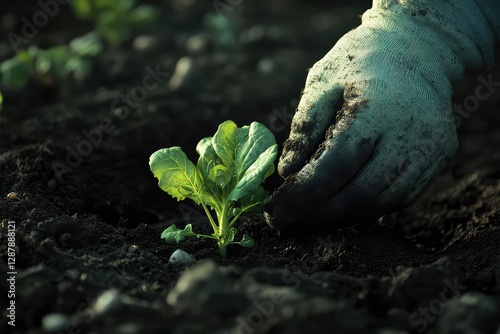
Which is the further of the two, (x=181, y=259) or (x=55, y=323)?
(x=181, y=259)

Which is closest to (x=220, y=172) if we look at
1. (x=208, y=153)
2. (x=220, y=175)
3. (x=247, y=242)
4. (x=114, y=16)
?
(x=220, y=175)

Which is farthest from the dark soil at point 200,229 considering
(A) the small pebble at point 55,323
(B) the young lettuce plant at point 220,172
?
(B) the young lettuce plant at point 220,172

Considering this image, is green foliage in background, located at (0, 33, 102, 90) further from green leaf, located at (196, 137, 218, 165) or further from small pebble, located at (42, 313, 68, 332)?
small pebble, located at (42, 313, 68, 332)

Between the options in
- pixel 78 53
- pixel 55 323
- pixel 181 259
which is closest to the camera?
pixel 55 323

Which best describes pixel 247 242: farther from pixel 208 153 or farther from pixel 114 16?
pixel 114 16

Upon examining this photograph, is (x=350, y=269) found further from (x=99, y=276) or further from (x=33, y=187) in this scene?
(x=33, y=187)

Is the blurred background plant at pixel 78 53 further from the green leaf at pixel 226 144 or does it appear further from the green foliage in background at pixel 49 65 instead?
the green leaf at pixel 226 144
